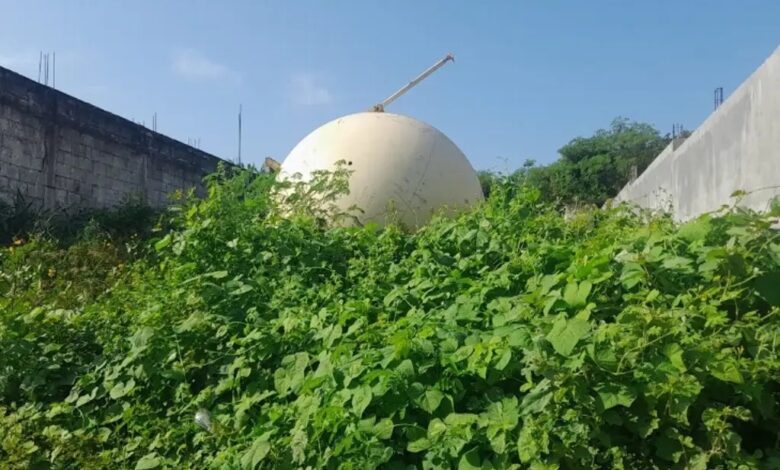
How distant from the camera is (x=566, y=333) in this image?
2.13 m

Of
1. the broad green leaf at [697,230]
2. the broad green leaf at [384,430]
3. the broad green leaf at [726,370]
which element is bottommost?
the broad green leaf at [384,430]

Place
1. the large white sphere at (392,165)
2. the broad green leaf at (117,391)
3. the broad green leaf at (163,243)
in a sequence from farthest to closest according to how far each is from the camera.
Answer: the large white sphere at (392,165) → the broad green leaf at (163,243) → the broad green leaf at (117,391)

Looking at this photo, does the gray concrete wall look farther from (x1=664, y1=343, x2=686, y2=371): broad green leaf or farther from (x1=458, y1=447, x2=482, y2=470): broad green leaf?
(x1=664, y1=343, x2=686, y2=371): broad green leaf

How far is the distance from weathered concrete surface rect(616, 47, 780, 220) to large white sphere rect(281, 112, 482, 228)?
1.33 meters

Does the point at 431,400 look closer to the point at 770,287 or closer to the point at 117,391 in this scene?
the point at 770,287

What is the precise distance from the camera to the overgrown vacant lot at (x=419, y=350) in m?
2.05

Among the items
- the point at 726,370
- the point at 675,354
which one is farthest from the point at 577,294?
the point at 726,370

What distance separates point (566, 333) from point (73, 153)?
998 centimetres

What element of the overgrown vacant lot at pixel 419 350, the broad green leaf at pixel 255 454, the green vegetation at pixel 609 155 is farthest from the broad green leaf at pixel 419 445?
the green vegetation at pixel 609 155

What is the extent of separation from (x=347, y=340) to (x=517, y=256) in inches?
36.4

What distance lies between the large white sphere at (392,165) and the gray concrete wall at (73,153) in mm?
4965

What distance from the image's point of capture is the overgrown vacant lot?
2047mm

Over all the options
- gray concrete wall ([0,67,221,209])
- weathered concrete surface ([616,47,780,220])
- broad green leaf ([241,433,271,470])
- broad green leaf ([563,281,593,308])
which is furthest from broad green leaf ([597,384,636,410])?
gray concrete wall ([0,67,221,209])

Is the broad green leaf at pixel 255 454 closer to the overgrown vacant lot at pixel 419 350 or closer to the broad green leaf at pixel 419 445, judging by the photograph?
the overgrown vacant lot at pixel 419 350
